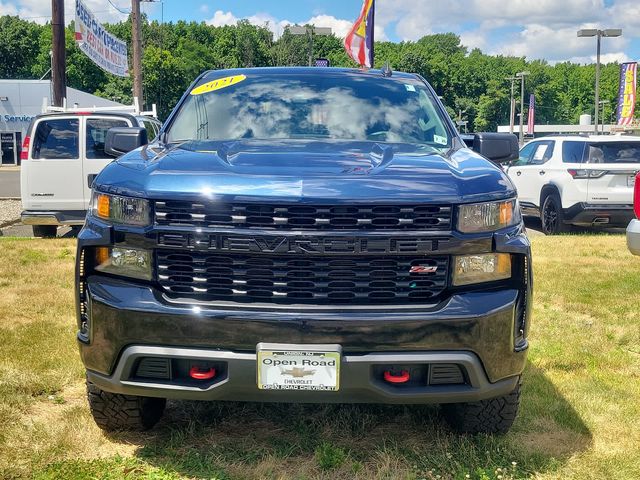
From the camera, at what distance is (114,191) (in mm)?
2955

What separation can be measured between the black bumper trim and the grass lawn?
420 mm

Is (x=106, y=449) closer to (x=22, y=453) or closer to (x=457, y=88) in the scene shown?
(x=22, y=453)

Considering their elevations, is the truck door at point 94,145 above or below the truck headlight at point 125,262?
above

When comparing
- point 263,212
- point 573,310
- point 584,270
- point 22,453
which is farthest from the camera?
point 584,270

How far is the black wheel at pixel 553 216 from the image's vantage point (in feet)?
36.6

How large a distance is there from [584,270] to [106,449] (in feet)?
20.4

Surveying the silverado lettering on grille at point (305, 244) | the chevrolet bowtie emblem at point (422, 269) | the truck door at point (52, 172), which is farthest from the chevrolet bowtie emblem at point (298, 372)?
the truck door at point (52, 172)

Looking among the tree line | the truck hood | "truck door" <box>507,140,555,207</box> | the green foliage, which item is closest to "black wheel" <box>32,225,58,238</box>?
"truck door" <box>507,140,555,207</box>

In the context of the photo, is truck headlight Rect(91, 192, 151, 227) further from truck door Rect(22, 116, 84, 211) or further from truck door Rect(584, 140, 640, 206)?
truck door Rect(584, 140, 640, 206)

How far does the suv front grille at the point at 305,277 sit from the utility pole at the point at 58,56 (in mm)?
14427

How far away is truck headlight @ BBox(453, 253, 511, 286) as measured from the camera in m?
2.86

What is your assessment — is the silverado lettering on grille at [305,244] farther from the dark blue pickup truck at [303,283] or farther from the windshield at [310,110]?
the windshield at [310,110]

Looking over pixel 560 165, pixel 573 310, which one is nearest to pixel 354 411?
pixel 573 310

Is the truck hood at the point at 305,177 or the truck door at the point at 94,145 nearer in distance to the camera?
the truck hood at the point at 305,177
